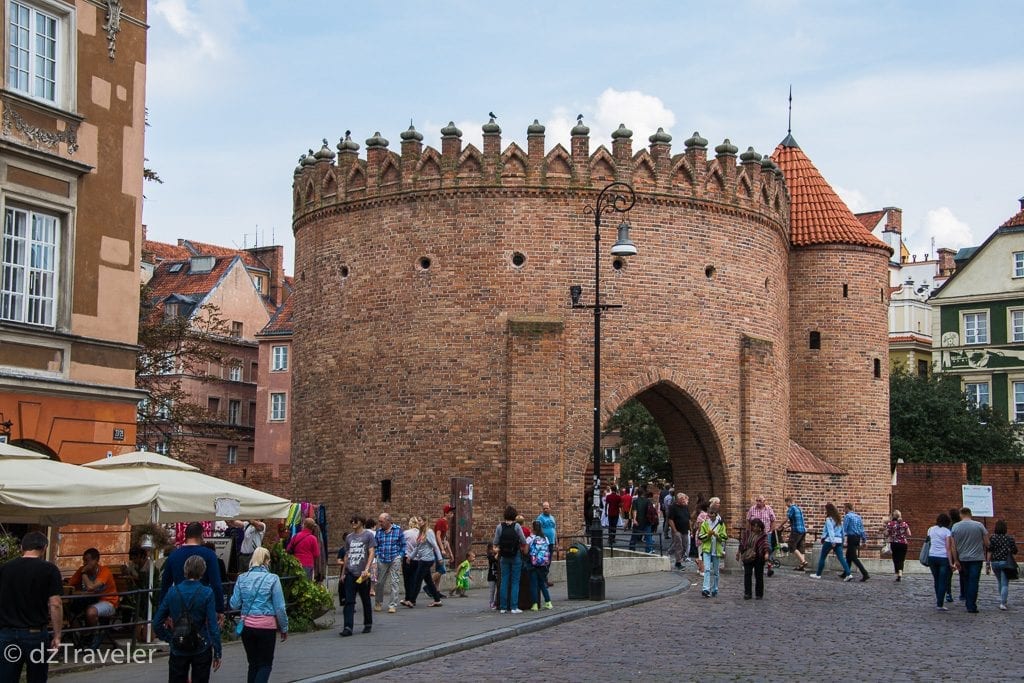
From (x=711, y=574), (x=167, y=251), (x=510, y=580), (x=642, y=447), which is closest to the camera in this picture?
(x=510, y=580)

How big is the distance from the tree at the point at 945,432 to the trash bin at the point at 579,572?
3387 centimetres

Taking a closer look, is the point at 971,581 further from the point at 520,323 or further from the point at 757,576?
the point at 520,323

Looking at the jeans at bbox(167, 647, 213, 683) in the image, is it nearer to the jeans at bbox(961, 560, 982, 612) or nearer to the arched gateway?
the jeans at bbox(961, 560, 982, 612)

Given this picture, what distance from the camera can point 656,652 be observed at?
15547 mm

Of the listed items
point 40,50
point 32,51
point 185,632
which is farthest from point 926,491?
point 185,632

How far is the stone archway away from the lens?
3169 centimetres

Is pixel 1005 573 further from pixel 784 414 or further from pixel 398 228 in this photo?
pixel 398 228

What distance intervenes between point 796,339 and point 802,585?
38.3ft

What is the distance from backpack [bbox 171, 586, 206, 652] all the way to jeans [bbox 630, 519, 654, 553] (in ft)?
59.8

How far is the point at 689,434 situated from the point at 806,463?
3.65 m

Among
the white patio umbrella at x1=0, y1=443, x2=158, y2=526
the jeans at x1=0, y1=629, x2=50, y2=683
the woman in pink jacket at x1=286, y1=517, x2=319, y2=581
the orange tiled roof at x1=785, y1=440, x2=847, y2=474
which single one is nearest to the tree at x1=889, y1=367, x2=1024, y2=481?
the orange tiled roof at x1=785, y1=440, x2=847, y2=474

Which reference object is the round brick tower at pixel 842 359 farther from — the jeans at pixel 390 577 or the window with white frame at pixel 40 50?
the window with white frame at pixel 40 50

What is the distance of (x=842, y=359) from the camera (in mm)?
35531

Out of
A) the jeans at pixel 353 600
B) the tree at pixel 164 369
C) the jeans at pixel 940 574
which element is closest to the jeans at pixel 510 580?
the jeans at pixel 353 600
